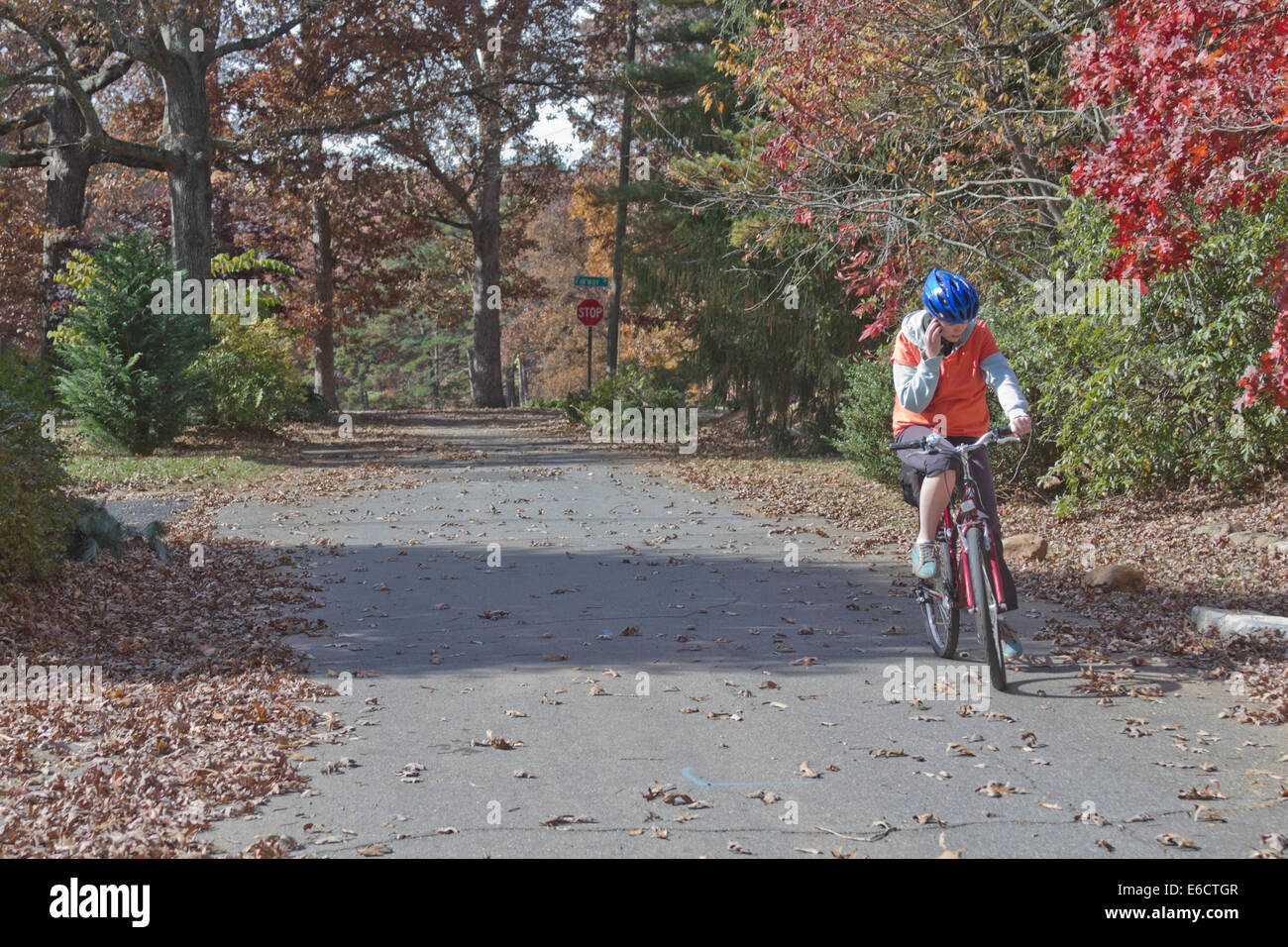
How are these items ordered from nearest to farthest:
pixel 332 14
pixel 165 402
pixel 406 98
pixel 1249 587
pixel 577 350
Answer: pixel 1249 587
pixel 165 402
pixel 406 98
pixel 332 14
pixel 577 350

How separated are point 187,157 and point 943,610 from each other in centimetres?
2150

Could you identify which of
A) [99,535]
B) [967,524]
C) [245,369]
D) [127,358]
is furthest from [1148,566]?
[245,369]

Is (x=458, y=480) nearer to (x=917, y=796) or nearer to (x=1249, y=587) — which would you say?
(x=1249, y=587)

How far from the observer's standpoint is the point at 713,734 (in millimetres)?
5590

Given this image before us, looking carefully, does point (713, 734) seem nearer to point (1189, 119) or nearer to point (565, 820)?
point (565, 820)

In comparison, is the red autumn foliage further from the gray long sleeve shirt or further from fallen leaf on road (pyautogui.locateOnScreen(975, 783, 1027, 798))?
fallen leaf on road (pyautogui.locateOnScreen(975, 783, 1027, 798))

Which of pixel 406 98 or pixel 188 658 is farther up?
pixel 406 98

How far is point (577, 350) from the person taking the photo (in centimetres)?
6212

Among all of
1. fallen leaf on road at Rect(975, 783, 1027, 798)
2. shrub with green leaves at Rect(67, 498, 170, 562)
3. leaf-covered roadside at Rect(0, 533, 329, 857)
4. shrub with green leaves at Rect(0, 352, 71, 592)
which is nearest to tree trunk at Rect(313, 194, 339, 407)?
shrub with green leaves at Rect(67, 498, 170, 562)

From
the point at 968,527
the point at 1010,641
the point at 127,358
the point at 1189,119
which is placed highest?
the point at 1189,119

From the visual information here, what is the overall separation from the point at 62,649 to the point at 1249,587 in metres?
8.35

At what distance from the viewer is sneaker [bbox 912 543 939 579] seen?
6.59 metres

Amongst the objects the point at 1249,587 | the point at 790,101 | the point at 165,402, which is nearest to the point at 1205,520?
the point at 1249,587

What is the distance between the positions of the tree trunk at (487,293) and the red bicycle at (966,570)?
3311 centimetres
